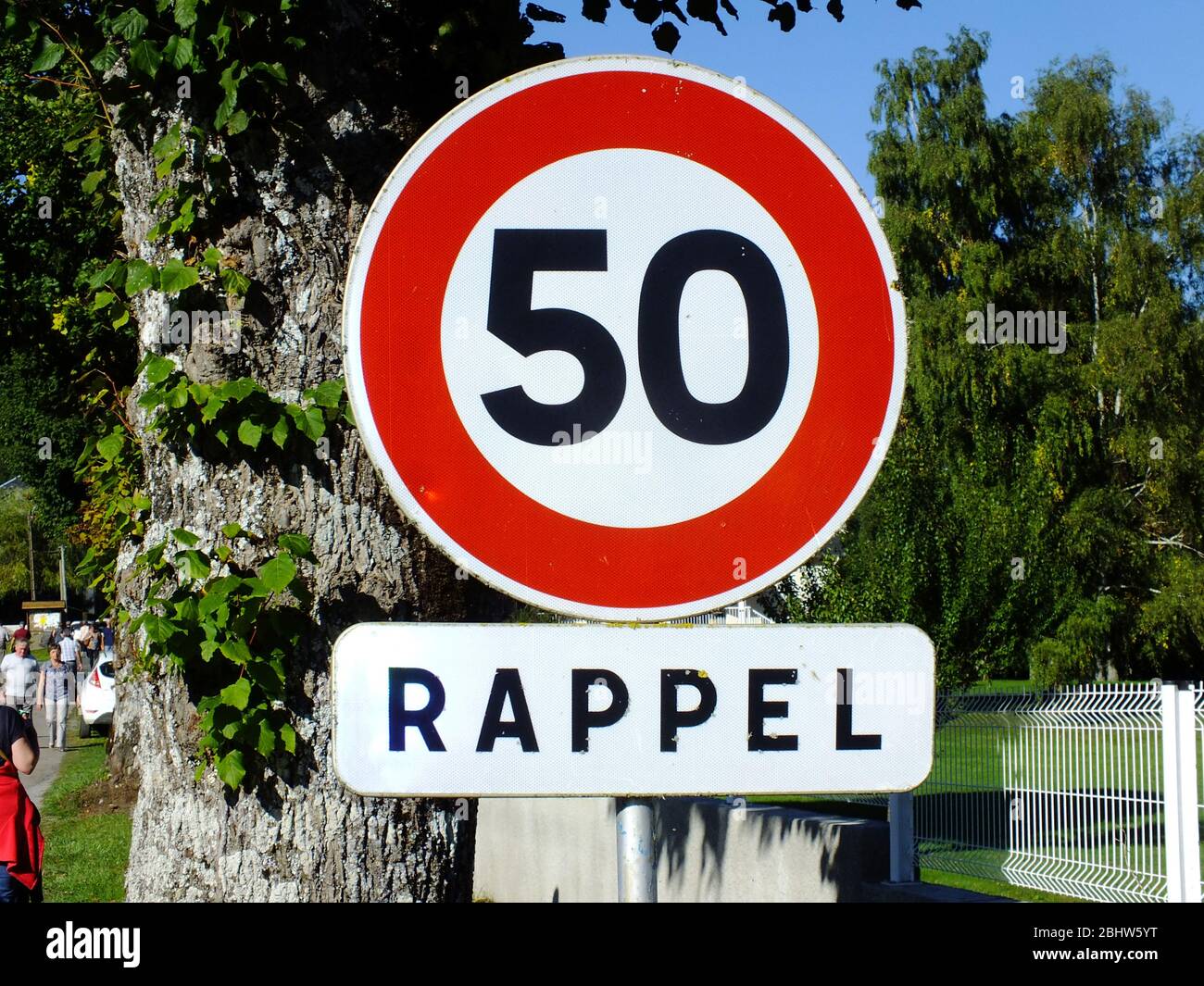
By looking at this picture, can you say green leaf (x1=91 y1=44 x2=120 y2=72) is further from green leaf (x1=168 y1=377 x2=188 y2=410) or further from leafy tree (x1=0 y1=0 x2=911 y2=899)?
green leaf (x1=168 y1=377 x2=188 y2=410)

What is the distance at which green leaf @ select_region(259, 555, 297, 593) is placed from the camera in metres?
2.33

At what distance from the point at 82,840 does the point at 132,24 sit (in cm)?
1399

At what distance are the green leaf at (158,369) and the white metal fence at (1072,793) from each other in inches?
250

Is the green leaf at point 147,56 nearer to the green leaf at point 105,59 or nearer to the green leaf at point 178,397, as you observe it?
the green leaf at point 105,59

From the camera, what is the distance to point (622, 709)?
5.54 feet

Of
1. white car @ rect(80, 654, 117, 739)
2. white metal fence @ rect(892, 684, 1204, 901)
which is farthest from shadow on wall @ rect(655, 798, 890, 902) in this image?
white car @ rect(80, 654, 117, 739)

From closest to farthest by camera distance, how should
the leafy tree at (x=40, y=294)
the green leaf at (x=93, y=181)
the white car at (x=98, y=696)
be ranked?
the green leaf at (x=93, y=181) < the leafy tree at (x=40, y=294) < the white car at (x=98, y=696)

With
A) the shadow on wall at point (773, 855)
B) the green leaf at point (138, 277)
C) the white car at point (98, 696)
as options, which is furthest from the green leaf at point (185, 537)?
the white car at point (98, 696)

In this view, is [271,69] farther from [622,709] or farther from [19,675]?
[19,675]

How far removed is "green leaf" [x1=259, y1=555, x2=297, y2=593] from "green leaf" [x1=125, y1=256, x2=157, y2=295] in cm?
59

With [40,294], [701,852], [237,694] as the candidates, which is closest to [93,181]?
[237,694]

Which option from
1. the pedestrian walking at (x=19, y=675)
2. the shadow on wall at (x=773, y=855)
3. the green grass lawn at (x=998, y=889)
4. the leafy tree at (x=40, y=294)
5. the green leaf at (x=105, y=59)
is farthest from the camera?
the pedestrian walking at (x=19, y=675)

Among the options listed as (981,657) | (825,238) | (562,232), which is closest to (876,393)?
(825,238)

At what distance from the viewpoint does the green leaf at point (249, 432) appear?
7.85 ft
